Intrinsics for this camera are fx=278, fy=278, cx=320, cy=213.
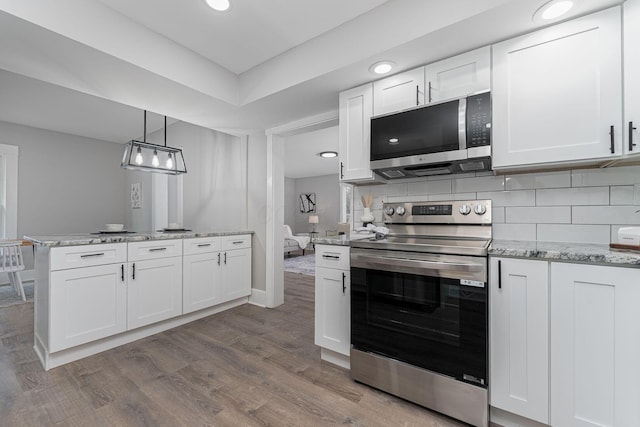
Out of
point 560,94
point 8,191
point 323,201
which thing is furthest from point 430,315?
point 323,201

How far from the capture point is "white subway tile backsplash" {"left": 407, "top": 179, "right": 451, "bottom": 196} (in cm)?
211

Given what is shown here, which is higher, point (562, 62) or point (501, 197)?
point (562, 62)

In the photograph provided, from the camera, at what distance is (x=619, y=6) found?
1404 mm

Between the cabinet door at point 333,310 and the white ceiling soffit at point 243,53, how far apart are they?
153cm

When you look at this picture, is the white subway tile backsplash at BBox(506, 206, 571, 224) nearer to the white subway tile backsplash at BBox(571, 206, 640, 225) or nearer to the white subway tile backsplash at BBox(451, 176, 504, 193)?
the white subway tile backsplash at BBox(571, 206, 640, 225)

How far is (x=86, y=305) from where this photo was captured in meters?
2.18

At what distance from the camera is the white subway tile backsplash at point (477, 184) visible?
1914mm

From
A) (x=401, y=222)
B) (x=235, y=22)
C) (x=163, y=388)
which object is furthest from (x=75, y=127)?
(x=401, y=222)

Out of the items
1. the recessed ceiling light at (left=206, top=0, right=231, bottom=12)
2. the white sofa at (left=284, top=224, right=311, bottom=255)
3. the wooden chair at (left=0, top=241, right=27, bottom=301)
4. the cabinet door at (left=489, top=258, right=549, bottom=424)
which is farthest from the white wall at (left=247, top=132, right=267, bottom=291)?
the white sofa at (left=284, top=224, right=311, bottom=255)

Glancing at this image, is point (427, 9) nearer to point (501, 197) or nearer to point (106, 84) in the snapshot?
point (501, 197)

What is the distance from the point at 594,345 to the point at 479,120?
128 cm

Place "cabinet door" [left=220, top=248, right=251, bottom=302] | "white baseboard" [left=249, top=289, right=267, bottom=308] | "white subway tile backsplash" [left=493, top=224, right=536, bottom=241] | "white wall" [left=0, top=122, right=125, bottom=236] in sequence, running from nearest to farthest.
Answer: "white subway tile backsplash" [left=493, top=224, right=536, bottom=241], "cabinet door" [left=220, top=248, right=251, bottom=302], "white baseboard" [left=249, top=289, right=267, bottom=308], "white wall" [left=0, top=122, right=125, bottom=236]

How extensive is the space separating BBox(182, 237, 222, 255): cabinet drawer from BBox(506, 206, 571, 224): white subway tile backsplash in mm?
2797

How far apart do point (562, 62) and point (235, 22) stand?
2.09 m
